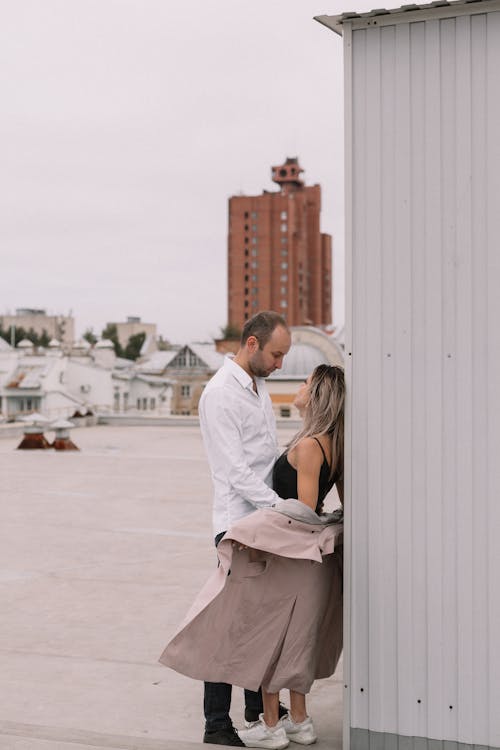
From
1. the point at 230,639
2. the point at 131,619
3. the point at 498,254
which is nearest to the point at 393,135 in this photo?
the point at 498,254

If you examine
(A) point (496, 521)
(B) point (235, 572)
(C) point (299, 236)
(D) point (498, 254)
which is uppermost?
(C) point (299, 236)

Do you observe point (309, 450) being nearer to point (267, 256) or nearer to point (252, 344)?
point (252, 344)

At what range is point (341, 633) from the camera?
15.3 ft

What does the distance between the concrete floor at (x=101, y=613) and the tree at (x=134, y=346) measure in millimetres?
139872

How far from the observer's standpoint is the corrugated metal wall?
4.07 m

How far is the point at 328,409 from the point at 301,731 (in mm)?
1577

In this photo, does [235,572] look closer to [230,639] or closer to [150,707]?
[230,639]

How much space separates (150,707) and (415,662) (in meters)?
1.80

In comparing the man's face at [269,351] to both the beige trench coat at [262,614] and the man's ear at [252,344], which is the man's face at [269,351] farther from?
the beige trench coat at [262,614]

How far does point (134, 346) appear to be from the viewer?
159m

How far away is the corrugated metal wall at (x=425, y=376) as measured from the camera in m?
4.07

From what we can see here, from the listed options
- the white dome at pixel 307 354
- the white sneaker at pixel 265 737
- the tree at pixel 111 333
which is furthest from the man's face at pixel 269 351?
the tree at pixel 111 333

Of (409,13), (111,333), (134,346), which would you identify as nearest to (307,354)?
(409,13)

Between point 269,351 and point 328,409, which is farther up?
point 269,351
